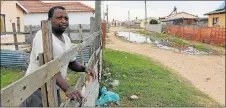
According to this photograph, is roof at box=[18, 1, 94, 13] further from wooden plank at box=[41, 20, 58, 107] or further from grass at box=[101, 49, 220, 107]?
wooden plank at box=[41, 20, 58, 107]

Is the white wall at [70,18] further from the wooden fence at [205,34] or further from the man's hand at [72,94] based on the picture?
the man's hand at [72,94]

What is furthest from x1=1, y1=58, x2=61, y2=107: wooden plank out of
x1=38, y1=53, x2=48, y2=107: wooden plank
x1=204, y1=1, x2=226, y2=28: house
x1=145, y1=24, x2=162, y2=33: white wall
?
x1=145, y1=24, x2=162, y2=33: white wall

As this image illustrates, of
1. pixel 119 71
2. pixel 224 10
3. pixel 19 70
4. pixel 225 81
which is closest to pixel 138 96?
pixel 119 71

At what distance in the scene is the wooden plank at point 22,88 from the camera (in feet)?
4.16

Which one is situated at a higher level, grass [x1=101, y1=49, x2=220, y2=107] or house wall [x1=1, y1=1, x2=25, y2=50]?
house wall [x1=1, y1=1, x2=25, y2=50]

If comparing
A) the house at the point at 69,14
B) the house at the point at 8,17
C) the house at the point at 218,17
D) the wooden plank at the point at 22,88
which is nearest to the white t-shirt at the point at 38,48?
the wooden plank at the point at 22,88

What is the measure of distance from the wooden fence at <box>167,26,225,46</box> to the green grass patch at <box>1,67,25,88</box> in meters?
18.2

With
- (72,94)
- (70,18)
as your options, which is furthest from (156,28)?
(72,94)

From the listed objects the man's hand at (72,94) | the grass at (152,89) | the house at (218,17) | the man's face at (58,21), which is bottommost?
the grass at (152,89)

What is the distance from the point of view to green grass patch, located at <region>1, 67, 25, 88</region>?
867cm

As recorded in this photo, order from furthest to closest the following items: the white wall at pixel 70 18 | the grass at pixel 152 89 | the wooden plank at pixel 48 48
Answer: the white wall at pixel 70 18 → the grass at pixel 152 89 → the wooden plank at pixel 48 48

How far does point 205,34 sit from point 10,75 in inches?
853

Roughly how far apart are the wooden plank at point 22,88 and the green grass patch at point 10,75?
22.7 ft

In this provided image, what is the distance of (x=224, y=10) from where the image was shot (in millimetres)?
29953
